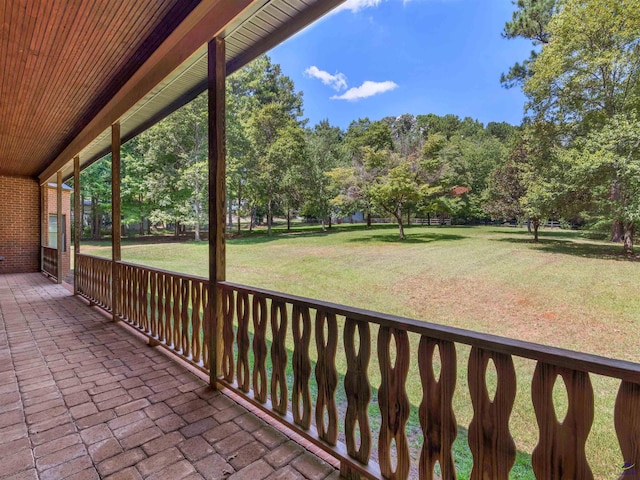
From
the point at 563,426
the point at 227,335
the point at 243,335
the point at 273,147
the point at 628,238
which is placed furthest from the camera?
the point at 273,147

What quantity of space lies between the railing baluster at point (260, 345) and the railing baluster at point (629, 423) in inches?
64.8

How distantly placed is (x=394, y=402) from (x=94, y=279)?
17.4 ft

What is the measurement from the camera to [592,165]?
27.3ft

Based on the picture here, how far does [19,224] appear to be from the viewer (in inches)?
336

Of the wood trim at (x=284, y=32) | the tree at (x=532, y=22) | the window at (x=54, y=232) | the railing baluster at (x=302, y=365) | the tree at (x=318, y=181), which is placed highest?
the tree at (x=532, y=22)

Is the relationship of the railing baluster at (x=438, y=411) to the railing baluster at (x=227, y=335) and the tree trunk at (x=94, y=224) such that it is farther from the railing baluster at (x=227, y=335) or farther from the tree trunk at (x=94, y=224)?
the tree trunk at (x=94, y=224)

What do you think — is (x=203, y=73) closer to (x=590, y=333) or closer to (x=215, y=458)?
(x=215, y=458)

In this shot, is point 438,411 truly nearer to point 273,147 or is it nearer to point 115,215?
point 115,215

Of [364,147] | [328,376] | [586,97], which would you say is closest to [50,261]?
[328,376]

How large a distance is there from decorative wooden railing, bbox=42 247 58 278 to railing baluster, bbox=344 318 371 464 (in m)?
8.48

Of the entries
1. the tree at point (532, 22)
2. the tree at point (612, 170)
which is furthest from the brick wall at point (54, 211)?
the tree at point (532, 22)

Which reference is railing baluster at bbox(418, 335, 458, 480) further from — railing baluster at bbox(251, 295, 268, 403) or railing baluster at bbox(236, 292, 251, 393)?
railing baluster at bbox(236, 292, 251, 393)

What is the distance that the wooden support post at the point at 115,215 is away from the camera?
3971 millimetres

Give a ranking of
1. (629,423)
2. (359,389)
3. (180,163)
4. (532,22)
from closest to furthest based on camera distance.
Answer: (629,423) < (359,389) < (532,22) < (180,163)
